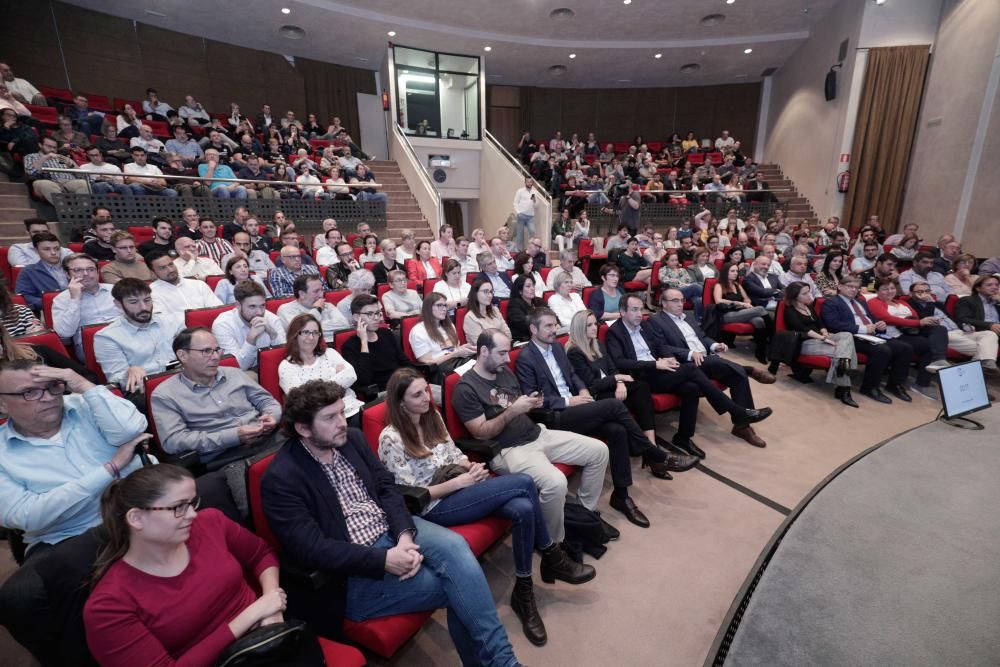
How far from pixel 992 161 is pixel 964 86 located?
1.39 m

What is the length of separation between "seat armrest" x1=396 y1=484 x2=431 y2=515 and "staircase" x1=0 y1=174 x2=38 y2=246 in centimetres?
601

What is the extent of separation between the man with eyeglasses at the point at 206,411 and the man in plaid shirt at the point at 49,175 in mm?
4774

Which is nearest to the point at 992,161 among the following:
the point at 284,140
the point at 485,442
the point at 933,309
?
the point at 933,309

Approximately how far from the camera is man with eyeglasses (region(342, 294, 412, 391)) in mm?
2732

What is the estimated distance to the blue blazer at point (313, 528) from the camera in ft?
Answer: 4.33

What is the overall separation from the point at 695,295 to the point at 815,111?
8054 millimetres

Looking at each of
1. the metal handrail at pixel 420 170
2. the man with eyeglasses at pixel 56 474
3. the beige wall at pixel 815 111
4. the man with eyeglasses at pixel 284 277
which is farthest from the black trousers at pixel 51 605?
the beige wall at pixel 815 111

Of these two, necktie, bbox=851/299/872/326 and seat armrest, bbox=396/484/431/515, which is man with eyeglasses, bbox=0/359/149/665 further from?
necktie, bbox=851/299/872/326

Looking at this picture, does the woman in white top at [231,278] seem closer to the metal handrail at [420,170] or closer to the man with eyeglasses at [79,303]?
the man with eyeglasses at [79,303]

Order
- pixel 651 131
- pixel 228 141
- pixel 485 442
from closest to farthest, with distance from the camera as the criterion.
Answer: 1. pixel 485 442
2. pixel 228 141
3. pixel 651 131

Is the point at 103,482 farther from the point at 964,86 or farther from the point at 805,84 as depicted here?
the point at 805,84

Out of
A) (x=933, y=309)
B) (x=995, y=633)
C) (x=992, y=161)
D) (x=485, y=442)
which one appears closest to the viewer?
(x=995, y=633)

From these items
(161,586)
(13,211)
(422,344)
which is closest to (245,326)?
(422,344)

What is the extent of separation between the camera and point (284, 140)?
858 cm
